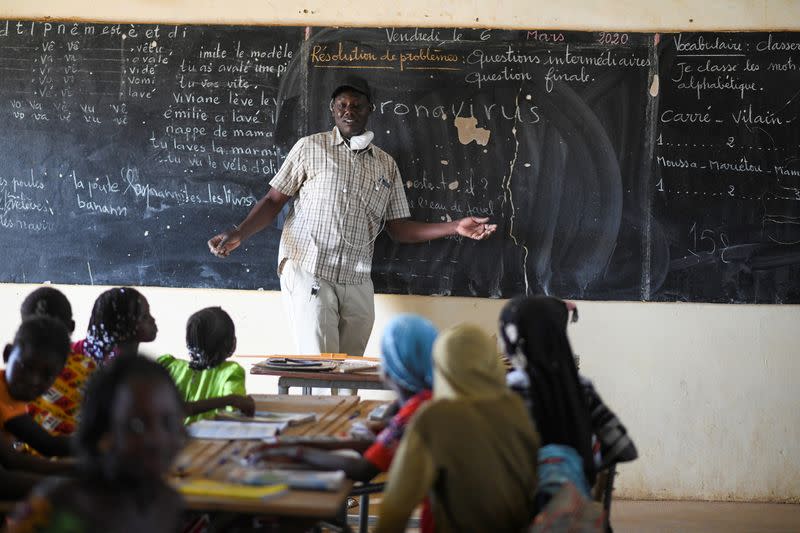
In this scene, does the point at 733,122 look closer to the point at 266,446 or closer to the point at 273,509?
the point at 266,446

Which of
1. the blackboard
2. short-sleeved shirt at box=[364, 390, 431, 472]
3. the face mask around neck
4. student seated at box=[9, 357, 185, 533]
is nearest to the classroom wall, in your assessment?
the blackboard

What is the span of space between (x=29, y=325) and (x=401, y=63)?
3.14 m

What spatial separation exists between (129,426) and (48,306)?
1844mm

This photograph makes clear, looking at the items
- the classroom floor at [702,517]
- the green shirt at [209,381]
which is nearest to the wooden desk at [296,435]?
the green shirt at [209,381]

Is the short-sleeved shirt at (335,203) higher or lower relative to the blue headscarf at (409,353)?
higher

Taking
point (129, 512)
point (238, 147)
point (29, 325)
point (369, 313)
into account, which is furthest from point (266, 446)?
point (238, 147)

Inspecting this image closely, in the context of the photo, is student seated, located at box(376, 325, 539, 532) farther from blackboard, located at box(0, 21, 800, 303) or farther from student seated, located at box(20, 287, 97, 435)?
blackboard, located at box(0, 21, 800, 303)

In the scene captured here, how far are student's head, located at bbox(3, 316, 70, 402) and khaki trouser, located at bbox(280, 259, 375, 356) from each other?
8.31ft

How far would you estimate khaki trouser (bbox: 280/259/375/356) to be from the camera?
505 centimetres

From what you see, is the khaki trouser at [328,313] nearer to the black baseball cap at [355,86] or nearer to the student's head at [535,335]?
the black baseball cap at [355,86]

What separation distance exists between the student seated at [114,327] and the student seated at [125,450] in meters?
1.59

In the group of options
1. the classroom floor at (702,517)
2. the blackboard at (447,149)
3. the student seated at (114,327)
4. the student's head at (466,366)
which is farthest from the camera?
the blackboard at (447,149)

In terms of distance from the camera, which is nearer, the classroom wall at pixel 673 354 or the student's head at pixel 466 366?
the student's head at pixel 466 366

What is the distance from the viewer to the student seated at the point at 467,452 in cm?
214
